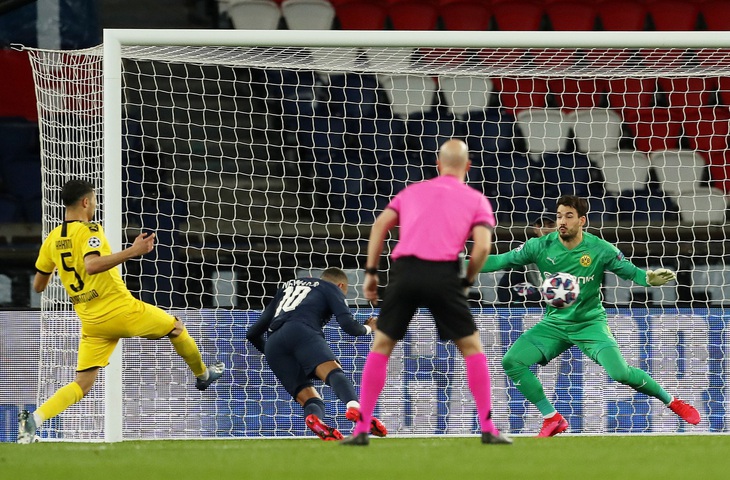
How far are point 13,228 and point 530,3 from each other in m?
5.35

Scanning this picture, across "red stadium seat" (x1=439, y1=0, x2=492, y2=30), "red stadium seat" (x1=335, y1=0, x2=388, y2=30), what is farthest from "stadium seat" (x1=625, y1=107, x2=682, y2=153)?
"red stadium seat" (x1=335, y1=0, x2=388, y2=30)

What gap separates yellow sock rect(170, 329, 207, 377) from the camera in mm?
7219

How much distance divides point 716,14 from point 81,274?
24.9ft

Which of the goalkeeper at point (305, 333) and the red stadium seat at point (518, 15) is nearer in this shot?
the goalkeeper at point (305, 333)

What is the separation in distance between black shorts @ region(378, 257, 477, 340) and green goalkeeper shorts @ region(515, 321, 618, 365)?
2.16 metres

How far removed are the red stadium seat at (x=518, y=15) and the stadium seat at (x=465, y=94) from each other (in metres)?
0.88

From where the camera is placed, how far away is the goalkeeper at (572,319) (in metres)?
7.60

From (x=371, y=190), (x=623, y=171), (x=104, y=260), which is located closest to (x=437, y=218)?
(x=104, y=260)

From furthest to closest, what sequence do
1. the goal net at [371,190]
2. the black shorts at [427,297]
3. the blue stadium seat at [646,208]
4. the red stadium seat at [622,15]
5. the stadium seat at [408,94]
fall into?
1. the red stadium seat at [622,15]
2. the stadium seat at [408,94]
3. the blue stadium seat at [646,208]
4. the goal net at [371,190]
5. the black shorts at [427,297]

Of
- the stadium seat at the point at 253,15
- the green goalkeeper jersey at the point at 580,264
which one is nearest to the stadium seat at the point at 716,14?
the stadium seat at the point at 253,15

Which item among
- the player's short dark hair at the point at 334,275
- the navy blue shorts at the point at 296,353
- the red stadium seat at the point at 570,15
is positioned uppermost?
the red stadium seat at the point at 570,15

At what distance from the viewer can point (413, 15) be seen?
38.6 feet

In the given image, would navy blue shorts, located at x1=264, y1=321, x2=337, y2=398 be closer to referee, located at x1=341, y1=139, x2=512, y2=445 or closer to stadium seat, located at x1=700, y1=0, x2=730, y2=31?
referee, located at x1=341, y1=139, x2=512, y2=445

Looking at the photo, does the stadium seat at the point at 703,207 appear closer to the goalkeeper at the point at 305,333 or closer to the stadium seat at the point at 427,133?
the stadium seat at the point at 427,133
